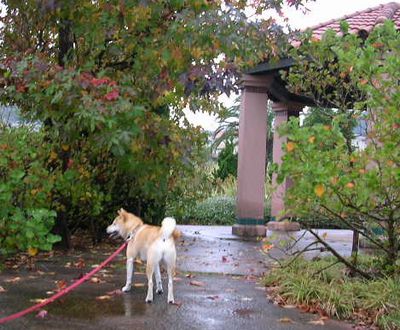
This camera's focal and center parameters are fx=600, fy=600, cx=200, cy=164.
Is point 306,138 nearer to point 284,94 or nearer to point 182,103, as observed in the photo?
point 182,103

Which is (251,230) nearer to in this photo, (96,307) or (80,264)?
(80,264)

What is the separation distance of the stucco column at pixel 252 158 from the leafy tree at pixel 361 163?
19.4ft

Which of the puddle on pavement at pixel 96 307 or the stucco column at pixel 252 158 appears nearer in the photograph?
the puddle on pavement at pixel 96 307

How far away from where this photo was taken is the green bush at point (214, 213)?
17.4 metres

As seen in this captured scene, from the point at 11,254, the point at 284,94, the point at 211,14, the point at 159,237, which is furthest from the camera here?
the point at 284,94

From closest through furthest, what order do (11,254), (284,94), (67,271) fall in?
(67,271), (11,254), (284,94)

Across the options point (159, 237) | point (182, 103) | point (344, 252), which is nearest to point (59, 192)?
point (182, 103)

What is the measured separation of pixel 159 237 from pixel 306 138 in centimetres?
165

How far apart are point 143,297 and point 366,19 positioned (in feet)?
23.9

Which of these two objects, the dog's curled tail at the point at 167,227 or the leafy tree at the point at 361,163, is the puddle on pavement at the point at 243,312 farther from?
the leafy tree at the point at 361,163

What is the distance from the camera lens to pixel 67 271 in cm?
733

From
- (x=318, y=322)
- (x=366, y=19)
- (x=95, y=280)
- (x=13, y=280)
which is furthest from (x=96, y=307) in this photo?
(x=366, y=19)

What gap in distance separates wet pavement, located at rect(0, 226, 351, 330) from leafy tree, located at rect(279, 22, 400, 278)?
113 centimetres

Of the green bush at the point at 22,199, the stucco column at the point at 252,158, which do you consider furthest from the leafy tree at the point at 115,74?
the stucco column at the point at 252,158
